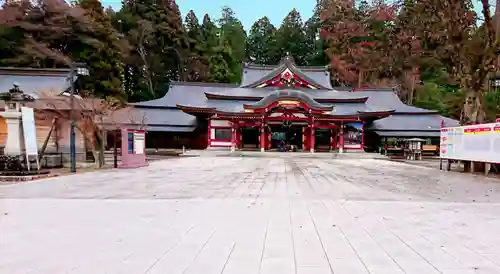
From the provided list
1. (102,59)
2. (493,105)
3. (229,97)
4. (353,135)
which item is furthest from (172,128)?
(493,105)

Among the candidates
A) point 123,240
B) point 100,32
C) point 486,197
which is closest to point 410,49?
point 486,197

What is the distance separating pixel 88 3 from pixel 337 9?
31.1 metres

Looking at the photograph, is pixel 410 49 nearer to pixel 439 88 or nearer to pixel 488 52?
pixel 488 52

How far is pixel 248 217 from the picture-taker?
562 centimetres

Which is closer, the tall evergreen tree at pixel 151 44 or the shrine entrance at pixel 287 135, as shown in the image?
the shrine entrance at pixel 287 135

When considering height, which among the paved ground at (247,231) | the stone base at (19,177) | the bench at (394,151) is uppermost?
the paved ground at (247,231)

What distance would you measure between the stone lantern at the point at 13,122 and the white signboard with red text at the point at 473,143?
52.3ft

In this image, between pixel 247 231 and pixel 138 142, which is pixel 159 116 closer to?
pixel 138 142

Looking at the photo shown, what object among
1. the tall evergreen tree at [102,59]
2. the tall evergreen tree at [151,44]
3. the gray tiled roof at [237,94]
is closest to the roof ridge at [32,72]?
the gray tiled roof at [237,94]

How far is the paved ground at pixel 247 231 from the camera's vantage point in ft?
11.7

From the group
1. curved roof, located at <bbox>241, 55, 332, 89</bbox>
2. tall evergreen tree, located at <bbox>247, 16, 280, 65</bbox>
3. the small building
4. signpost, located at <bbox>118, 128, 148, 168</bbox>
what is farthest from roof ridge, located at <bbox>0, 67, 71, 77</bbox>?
tall evergreen tree, located at <bbox>247, 16, 280, 65</bbox>

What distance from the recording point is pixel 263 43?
67.9 metres

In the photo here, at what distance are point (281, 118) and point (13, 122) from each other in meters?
20.2

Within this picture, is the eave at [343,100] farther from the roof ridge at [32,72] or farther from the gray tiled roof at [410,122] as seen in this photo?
the roof ridge at [32,72]
